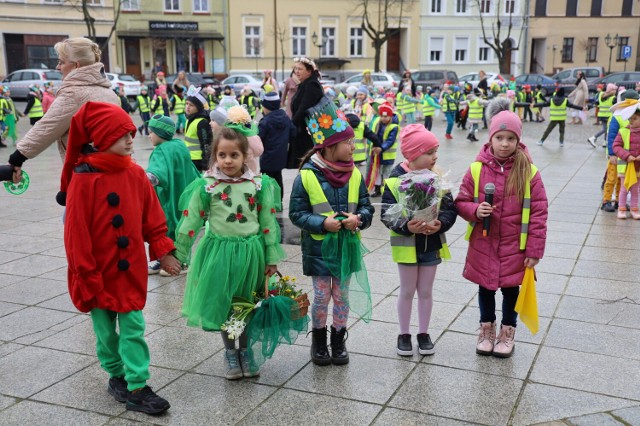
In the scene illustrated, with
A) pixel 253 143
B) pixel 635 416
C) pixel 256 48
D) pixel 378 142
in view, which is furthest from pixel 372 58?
pixel 635 416

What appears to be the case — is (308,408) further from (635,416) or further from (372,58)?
(372,58)

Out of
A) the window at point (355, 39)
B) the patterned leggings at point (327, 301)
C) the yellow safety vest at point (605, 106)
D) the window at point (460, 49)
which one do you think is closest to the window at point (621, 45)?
the window at point (460, 49)

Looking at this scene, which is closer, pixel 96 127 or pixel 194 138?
pixel 96 127

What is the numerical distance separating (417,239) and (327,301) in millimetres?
752

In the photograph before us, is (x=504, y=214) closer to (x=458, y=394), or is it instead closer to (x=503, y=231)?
(x=503, y=231)

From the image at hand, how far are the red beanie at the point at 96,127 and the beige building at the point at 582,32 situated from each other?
55.9m

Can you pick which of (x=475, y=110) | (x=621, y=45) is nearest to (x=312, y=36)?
(x=621, y=45)

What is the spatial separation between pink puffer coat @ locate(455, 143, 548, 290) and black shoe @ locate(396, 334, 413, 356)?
0.65 metres

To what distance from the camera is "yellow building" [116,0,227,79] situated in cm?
4697

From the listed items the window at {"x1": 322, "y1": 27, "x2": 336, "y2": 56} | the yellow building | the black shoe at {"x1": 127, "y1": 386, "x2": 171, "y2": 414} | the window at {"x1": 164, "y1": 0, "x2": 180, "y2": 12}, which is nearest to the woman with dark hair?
the black shoe at {"x1": 127, "y1": 386, "x2": 171, "y2": 414}

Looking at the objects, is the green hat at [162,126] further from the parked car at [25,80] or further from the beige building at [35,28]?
the beige building at [35,28]


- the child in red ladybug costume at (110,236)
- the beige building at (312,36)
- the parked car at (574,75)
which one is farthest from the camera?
the beige building at (312,36)

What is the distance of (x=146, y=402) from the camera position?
3.88 metres

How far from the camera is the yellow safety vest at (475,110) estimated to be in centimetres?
1956
